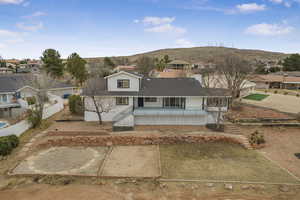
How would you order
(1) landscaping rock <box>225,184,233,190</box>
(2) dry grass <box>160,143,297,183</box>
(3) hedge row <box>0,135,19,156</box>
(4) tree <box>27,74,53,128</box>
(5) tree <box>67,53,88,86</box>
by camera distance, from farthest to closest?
(5) tree <box>67,53,88,86</box>, (4) tree <box>27,74,53,128</box>, (3) hedge row <box>0,135,19,156</box>, (2) dry grass <box>160,143,297,183</box>, (1) landscaping rock <box>225,184,233,190</box>

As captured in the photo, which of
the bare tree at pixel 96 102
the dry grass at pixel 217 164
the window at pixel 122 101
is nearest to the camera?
the dry grass at pixel 217 164

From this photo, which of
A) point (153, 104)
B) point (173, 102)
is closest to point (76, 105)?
point (153, 104)

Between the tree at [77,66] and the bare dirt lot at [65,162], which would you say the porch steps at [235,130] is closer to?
the bare dirt lot at [65,162]

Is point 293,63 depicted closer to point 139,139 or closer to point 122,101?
point 122,101

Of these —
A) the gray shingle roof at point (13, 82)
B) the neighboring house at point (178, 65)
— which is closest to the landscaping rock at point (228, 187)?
the gray shingle roof at point (13, 82)

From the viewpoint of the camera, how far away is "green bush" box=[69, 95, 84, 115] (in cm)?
2345

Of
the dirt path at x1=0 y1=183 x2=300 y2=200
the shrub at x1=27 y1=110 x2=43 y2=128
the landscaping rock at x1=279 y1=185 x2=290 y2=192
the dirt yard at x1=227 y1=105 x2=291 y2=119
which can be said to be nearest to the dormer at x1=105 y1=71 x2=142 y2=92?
the shrub at x1=27 y1=110 x2=43 y2=128

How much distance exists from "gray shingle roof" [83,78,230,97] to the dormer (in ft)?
2.34

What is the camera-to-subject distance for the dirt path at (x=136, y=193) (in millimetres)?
9508

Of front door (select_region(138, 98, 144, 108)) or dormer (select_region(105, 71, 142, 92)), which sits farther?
front door (select_region(138, 98, 144, 108))

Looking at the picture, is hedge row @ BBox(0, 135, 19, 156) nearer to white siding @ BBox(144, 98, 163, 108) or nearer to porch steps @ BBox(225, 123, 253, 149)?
white siding @ BBox(144, 98, 163, 108)

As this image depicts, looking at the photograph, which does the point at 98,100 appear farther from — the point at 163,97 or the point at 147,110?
the point at 163,97

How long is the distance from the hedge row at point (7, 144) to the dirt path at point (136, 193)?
17.4 ft

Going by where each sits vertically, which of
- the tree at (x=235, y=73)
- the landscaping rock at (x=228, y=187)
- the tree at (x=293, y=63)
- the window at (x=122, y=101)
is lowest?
the landscaping rock at (x=228, y=187)
